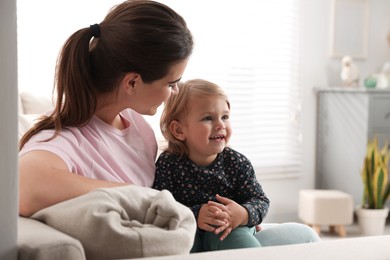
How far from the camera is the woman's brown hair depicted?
5.01ft

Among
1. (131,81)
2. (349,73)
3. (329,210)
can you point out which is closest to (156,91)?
(131,81)

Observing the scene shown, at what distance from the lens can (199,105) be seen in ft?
5.77

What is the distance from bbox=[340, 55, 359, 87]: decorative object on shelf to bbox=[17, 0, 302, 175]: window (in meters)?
0.37

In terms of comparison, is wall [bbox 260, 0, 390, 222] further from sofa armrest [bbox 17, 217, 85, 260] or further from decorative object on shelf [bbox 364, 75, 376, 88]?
sofa armrest [bbox 17, 217, 85, 260]

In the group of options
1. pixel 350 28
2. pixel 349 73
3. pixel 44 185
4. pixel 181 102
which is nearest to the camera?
pixel 44 185

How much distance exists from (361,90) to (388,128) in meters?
0.38

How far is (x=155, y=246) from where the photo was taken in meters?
1.06

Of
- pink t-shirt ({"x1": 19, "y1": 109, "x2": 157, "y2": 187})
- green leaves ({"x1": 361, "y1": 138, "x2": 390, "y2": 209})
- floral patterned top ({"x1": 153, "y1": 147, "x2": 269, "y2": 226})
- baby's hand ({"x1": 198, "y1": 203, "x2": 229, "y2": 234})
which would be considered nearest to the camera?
pink t-shirt ({"x1": 19, "y1": 109, "x2": 157, "y2": 187})

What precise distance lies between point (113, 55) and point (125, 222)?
0.61 metres

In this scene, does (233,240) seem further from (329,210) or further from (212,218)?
(329,210)

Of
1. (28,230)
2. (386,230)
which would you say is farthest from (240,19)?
(28,230)

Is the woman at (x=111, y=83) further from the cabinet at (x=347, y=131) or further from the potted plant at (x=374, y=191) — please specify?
the cabinet at (x=347, y=131)

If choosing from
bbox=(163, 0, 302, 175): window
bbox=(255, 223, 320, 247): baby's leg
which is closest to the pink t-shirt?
bbox=(255, 223, 320, 247): baby's leg

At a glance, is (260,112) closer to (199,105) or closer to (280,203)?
(280,203)
